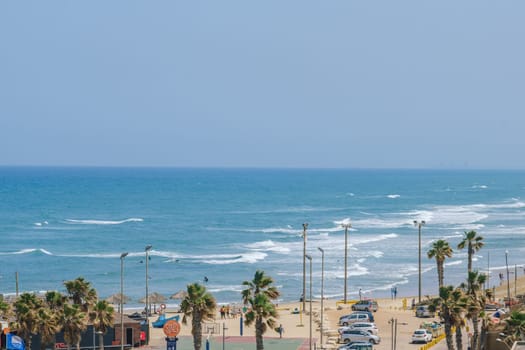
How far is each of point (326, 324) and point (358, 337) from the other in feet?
22.6

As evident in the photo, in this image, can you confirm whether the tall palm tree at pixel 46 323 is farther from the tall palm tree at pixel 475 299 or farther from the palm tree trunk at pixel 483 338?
the palm tree trunk at pixel 483 338

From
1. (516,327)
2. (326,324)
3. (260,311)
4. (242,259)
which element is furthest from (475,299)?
(242,259)

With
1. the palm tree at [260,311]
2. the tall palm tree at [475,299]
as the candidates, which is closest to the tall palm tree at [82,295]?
the palm tree at [260,311]

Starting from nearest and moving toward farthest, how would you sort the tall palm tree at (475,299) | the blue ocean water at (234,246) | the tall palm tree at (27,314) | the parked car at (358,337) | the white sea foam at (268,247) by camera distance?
the tall palm tree at (27,314)
the tall palm tree at (475,299)
the parked car at (358,337)
the blue ocean water at (234,246)
the white sea foam at (268,247)

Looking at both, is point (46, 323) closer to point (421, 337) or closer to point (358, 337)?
point (358, 337)

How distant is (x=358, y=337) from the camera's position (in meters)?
56.9

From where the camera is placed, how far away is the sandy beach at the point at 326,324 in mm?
58125

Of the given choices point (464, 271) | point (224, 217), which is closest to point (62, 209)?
point (224, 217)

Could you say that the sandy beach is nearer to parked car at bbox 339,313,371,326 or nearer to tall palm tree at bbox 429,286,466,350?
parked car at bbox 339,313,371,326

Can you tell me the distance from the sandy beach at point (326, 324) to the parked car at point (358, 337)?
43 centimetres

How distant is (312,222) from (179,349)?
10607 centimetres

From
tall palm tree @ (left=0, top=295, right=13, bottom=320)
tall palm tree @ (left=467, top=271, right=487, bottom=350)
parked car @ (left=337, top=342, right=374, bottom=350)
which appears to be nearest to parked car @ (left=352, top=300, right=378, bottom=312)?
parked car @ (left=337, top=342, right=374, bottom=350)

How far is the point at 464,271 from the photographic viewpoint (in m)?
101

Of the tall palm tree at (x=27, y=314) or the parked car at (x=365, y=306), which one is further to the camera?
the parked car at (x=365, y=306)
